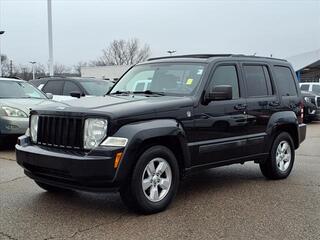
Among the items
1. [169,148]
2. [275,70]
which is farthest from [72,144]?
[275,70]

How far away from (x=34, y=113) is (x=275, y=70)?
3899mm

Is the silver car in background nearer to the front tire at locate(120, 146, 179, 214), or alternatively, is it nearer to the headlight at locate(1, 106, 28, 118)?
the headlight at locate(1, 106, 28, 118)

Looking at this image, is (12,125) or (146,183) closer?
(146,183)

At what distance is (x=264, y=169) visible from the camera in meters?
7.27

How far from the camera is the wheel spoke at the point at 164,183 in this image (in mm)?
5386

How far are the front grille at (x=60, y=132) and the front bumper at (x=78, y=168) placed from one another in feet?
0.28

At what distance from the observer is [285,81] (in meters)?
7.69

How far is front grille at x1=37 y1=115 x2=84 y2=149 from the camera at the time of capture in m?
5.09

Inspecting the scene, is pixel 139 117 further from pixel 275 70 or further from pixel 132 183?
pixel 275 70

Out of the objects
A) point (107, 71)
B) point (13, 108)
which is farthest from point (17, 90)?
point (107, 71)

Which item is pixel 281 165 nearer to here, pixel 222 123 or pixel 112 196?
pixel 222 123

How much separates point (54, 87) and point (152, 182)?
30.2 feet

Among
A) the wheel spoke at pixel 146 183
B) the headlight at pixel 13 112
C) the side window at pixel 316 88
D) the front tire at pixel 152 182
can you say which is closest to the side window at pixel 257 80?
the front tire at pixel 152 182

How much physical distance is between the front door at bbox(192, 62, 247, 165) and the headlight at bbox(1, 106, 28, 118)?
5.11 metres
